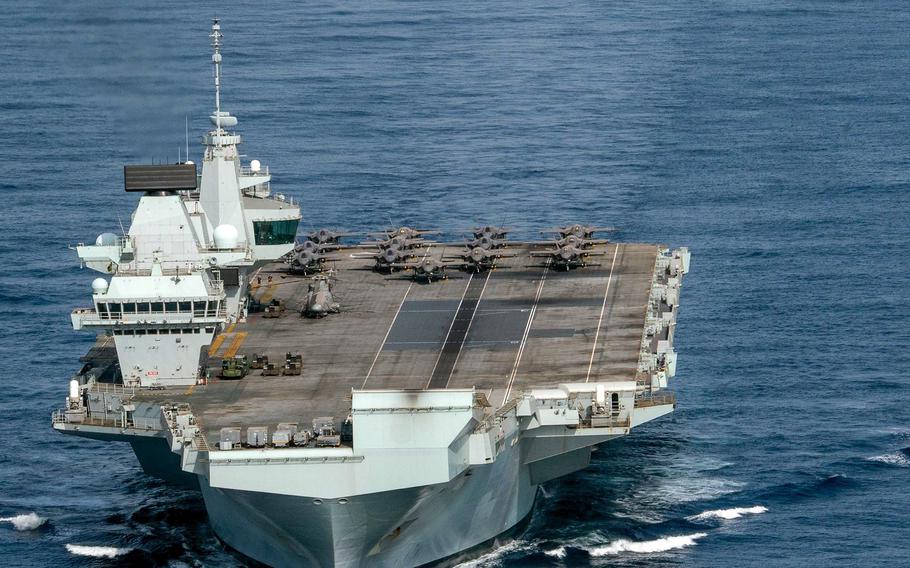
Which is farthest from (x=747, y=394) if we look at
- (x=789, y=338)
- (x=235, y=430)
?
(x=235, y=430)

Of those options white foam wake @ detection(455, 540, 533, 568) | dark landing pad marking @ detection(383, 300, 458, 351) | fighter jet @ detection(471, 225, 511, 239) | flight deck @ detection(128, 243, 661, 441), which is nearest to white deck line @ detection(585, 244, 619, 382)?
flight deck @ detection(128, 243, 661, 441)

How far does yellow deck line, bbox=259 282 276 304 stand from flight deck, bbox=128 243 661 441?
5 cm

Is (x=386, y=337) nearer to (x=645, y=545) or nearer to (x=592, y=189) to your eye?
(x=645, y=545)

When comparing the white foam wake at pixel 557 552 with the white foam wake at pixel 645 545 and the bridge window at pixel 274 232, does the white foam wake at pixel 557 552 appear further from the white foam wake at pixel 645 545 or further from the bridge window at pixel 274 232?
the bridge window at pixel 274 232

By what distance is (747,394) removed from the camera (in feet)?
254

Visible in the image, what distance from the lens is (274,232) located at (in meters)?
77.2

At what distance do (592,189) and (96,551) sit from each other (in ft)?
150

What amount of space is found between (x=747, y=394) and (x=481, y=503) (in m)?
18.4

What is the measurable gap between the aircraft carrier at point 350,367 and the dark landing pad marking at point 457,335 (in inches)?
4.4

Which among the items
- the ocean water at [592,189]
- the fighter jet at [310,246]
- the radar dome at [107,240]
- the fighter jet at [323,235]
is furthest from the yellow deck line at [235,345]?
the fighter jet at [323,235]

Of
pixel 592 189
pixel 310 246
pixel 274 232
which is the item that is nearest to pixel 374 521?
pixel 274 232

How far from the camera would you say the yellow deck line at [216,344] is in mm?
70812

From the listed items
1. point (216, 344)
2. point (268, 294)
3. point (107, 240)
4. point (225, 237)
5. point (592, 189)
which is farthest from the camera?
point (592, 189)

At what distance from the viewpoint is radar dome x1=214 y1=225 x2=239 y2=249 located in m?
70.6
